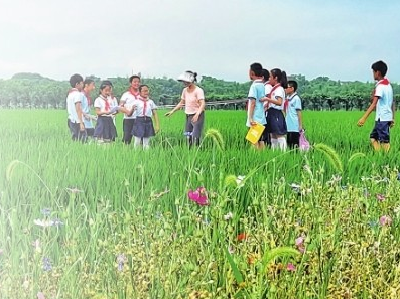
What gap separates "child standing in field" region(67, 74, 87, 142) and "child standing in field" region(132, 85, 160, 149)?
0.52ft

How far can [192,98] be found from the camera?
2.43m

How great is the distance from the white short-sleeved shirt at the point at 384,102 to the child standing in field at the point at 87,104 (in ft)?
3.30

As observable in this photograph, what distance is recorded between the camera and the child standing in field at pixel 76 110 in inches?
86.1

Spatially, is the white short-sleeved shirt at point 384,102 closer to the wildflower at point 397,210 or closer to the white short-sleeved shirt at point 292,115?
the white short-sleeved shirt at point 292,115

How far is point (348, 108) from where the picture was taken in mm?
2881

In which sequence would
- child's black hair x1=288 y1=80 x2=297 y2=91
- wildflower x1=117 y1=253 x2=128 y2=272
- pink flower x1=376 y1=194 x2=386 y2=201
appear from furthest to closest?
child's black hair x1=288 y1=80 x2=297 y2=91
pink flower x1=376 y1=194 x2=386 y2=201
wildflower x1=117 y1=253 x2=128 y2=272

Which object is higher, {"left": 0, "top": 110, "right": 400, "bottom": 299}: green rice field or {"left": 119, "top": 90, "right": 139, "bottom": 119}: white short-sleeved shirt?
{"left": 119, "top": 90, "right": 139, "bottom": 119}: white short-sleeved shirt

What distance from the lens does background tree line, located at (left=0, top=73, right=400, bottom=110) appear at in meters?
2.14

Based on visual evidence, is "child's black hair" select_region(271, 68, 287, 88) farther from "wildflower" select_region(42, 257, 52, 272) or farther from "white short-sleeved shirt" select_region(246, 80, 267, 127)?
"wildflower" select_region(42, 257, 52, 272)

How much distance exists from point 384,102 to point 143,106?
0.93 m

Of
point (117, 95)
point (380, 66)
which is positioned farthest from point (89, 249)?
point (380, 66)

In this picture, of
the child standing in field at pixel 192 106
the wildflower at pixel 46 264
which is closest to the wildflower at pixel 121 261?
the wildflower at pixel 46 264

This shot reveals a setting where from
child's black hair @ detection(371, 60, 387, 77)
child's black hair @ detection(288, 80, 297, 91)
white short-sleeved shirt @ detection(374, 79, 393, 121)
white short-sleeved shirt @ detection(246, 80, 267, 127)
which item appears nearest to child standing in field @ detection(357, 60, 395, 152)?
white short-sleeved shirt @ detection(374, 79, 393, 121)

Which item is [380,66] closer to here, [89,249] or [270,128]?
[270,128]
